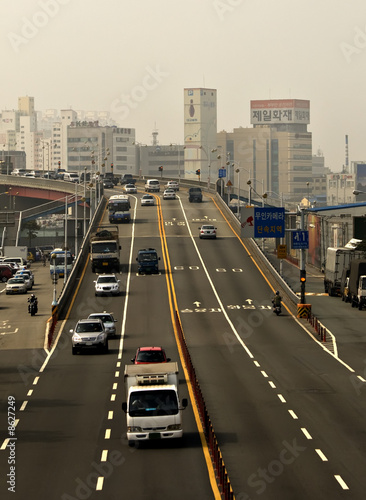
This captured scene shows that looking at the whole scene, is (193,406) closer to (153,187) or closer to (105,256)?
(105,256)

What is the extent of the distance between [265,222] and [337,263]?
666cm

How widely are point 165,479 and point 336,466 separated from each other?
4751 millimetres

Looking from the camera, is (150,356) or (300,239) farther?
(300,239)

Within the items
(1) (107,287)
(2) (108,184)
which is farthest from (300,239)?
(2) (108,184)

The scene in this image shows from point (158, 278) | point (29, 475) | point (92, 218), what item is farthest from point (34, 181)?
point (29, 475)

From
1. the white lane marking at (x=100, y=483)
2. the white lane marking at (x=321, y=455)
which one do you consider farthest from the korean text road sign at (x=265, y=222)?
the white lane marking at (x=100, y=483)

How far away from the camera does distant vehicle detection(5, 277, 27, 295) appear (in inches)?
3369

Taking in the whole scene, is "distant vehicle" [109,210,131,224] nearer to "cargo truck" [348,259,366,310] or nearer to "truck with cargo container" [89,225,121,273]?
"truck with cargo container" [89,225,121,273]

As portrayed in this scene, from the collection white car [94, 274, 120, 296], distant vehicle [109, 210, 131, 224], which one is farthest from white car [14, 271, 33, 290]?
distant vehicle [109, 210, 131, 224]

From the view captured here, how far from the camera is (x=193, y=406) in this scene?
3512 centimetres

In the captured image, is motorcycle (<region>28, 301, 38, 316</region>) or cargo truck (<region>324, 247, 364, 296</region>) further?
cargo truck (<region>324, 247, 364, 296</region>)

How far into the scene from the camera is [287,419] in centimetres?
3309

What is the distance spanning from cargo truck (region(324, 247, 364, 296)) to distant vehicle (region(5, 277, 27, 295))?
2656cm

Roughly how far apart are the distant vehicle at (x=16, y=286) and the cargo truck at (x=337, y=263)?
2656cm
